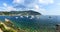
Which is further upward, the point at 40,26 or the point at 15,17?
the point at 15,17

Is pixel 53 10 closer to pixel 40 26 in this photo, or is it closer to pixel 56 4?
pixel 56 4

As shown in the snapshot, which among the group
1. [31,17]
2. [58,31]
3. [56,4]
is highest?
[56,4]

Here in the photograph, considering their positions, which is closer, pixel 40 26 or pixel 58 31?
pixel 58 31

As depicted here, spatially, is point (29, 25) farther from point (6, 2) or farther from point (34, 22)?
point (6, 2)

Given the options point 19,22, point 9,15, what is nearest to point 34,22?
point 19,22
